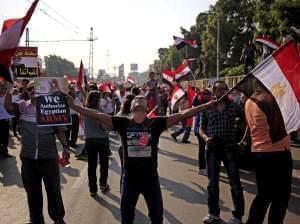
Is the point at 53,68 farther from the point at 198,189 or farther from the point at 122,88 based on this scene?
the point at 198,189

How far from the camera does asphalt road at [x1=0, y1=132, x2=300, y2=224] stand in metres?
6.71

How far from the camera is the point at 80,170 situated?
407 inches

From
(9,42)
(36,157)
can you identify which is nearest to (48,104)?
(36,157)

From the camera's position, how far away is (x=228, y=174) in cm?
636

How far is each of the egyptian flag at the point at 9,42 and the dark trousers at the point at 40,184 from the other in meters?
1.15

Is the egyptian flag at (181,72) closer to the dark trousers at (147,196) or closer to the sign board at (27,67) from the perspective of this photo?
the sign board at (27,67)

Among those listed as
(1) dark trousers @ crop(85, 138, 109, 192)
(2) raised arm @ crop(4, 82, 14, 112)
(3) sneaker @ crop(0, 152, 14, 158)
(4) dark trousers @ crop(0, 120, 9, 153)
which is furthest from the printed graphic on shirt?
(4) dark trousers @ crop(0, 120, 9, 153)

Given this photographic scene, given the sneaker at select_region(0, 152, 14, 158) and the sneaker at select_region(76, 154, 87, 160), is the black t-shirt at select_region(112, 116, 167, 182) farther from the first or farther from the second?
the sneaker at select_region(0, 152, 14, 158)

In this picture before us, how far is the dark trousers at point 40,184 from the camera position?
19.1 ft

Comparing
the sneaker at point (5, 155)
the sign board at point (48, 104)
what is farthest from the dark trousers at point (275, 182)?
the sneaker at point (5, 155)

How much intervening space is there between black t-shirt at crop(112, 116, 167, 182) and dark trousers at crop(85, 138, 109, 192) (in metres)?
3.25

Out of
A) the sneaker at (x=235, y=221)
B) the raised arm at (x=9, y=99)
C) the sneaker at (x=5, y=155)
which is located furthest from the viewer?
the sneaker at (x=5, y=155)

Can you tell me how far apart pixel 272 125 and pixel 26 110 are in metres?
2.87

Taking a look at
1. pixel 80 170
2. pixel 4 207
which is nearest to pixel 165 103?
pixel 80 170
